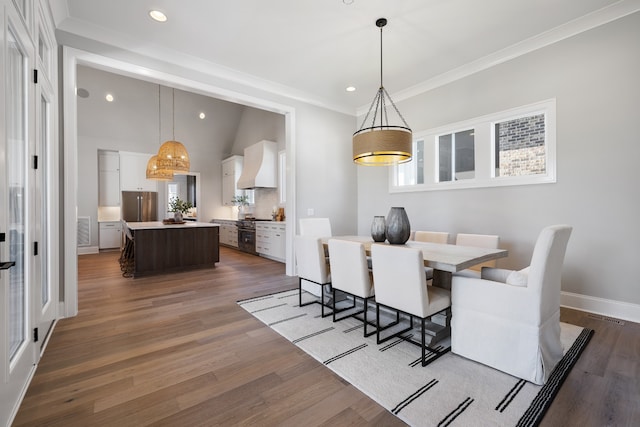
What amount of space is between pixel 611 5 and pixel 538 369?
3.40 meters

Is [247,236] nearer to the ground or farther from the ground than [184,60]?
nearer to the ground

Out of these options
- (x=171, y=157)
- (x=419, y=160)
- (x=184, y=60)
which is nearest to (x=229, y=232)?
(x=171, y=157)

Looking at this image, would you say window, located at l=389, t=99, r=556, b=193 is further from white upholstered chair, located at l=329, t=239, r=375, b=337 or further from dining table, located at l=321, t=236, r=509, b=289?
white upholstered chair, located at l=329, t=239, r=375, b=337

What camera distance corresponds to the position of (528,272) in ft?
6.30

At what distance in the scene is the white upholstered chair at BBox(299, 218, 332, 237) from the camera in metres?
3.93

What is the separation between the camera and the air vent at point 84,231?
23.0ft

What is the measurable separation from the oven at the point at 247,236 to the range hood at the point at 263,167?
94 cm

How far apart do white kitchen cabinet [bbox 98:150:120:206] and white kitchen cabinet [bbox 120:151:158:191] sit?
0.12m

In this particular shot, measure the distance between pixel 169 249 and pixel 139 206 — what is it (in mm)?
3775

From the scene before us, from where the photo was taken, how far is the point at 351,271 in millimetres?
2564

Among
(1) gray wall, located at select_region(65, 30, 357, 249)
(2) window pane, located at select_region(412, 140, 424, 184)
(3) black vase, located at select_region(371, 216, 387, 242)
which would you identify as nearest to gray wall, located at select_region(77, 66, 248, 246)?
(1) gray wall, located at select_region(65, 30, 357, 249)

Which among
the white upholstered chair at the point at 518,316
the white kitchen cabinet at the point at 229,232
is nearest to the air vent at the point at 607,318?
the white upholstered chair at the point at 518,316

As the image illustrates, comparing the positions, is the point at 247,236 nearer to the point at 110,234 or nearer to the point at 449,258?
the point at 110,234

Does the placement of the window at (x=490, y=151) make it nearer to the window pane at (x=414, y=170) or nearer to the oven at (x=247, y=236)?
the window pane at (x=414, y=170)
